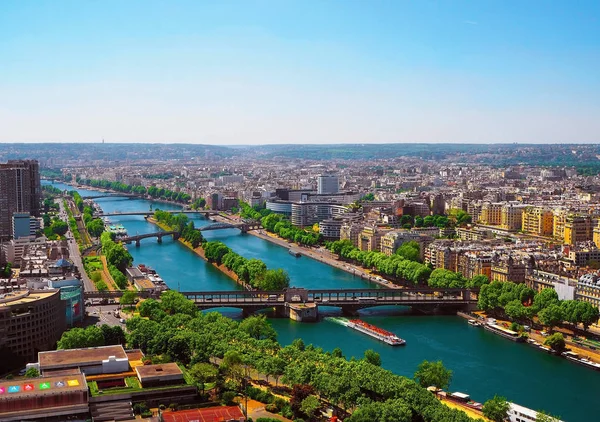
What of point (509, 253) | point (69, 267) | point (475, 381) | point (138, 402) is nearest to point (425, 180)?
point (509, 253)

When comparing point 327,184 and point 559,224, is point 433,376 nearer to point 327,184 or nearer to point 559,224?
point 559,224

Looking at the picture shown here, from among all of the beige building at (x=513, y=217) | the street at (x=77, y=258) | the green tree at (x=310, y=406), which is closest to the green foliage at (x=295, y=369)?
the green tree at (x=310, y=406)

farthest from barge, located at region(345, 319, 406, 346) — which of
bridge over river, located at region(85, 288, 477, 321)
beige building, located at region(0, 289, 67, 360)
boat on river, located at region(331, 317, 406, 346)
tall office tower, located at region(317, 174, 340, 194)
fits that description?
tall office tower, located at region(317, 174, 340, 194)

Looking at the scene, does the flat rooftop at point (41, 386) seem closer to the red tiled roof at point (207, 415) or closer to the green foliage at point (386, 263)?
the red tiled roof at point (207, 415)

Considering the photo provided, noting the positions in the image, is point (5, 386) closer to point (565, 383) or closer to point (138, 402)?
point (138, 402)

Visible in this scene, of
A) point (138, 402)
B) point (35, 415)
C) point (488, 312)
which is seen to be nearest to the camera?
point (35, 415)

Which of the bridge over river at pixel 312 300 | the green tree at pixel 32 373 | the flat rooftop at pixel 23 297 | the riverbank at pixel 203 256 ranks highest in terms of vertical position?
the flat rooftop at pixel 23 297

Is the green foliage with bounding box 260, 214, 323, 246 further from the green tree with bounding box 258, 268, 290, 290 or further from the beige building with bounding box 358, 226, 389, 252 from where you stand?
the green tree with bounding box 258, 268, 290, 290
